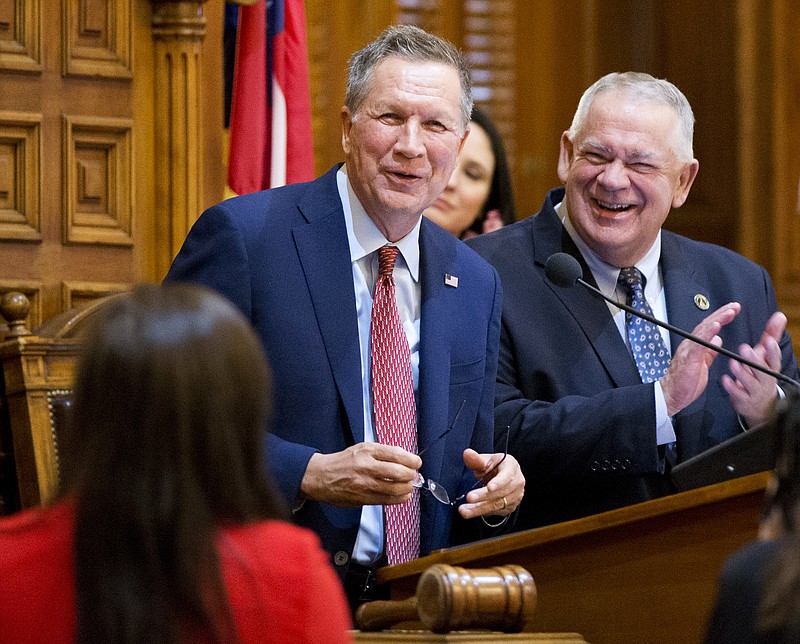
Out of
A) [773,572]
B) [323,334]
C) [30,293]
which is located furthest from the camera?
[30,293]

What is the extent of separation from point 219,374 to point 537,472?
193 cm

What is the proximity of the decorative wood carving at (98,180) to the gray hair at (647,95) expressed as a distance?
139 centimetres

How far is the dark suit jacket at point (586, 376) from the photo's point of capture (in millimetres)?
3211

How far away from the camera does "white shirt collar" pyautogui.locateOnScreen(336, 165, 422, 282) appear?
3053 millimetres

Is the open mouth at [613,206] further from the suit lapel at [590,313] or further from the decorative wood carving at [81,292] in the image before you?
the decorative wood carving at [81,292]

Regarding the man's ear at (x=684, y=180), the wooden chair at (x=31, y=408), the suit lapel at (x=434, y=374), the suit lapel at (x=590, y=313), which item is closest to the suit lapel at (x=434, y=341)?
the suit lapel at (x=434, y=374)

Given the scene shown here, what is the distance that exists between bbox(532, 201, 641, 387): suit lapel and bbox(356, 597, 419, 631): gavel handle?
52.4 inches

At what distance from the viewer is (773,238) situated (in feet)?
20.5

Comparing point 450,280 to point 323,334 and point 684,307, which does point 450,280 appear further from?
point 684,307

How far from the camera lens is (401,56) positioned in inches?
123

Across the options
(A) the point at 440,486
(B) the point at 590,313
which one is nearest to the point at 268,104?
(B) the point at 590,313

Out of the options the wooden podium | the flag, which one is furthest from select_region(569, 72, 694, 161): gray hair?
the wooden podium

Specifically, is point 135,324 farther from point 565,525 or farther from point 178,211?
point 178,211

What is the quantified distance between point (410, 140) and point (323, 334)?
1.57 feet
